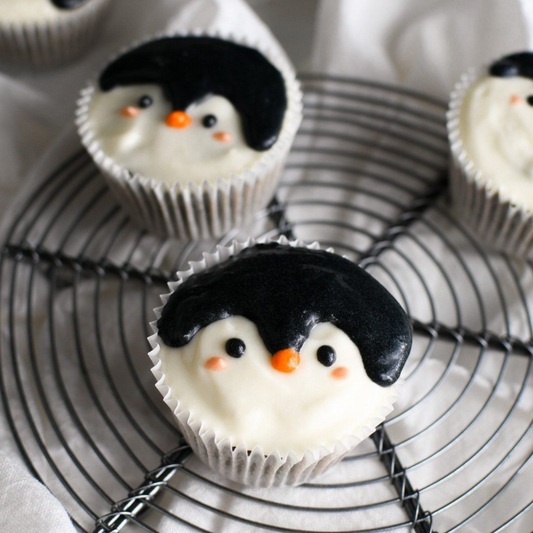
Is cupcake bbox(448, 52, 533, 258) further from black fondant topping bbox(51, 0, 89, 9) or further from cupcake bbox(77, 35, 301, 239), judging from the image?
black fondant topping bbox(51, 0, 89, 9)

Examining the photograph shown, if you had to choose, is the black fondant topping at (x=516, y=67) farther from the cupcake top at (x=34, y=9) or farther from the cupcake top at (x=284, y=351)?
the cupcake top at (x=34, y=9)

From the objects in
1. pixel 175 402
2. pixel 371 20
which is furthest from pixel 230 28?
pixel 175 402

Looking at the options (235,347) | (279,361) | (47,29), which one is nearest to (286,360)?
(279,361)

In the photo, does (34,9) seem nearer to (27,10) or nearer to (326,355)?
(27,10)

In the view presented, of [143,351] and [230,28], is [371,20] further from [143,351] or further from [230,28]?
[143,351]

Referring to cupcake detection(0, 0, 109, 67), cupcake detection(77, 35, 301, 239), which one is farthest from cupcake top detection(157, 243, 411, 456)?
cupcake detection(0, 0, 109, 67)

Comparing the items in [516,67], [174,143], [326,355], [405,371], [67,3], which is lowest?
[405,371]
